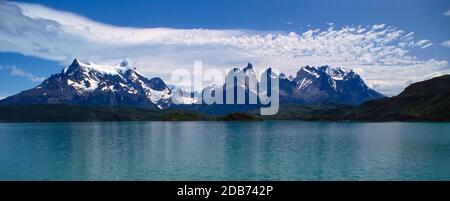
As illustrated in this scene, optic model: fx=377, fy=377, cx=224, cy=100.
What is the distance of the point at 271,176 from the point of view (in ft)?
170

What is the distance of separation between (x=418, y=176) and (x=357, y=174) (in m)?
8.21

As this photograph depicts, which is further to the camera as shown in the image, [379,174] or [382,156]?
[382,156]
